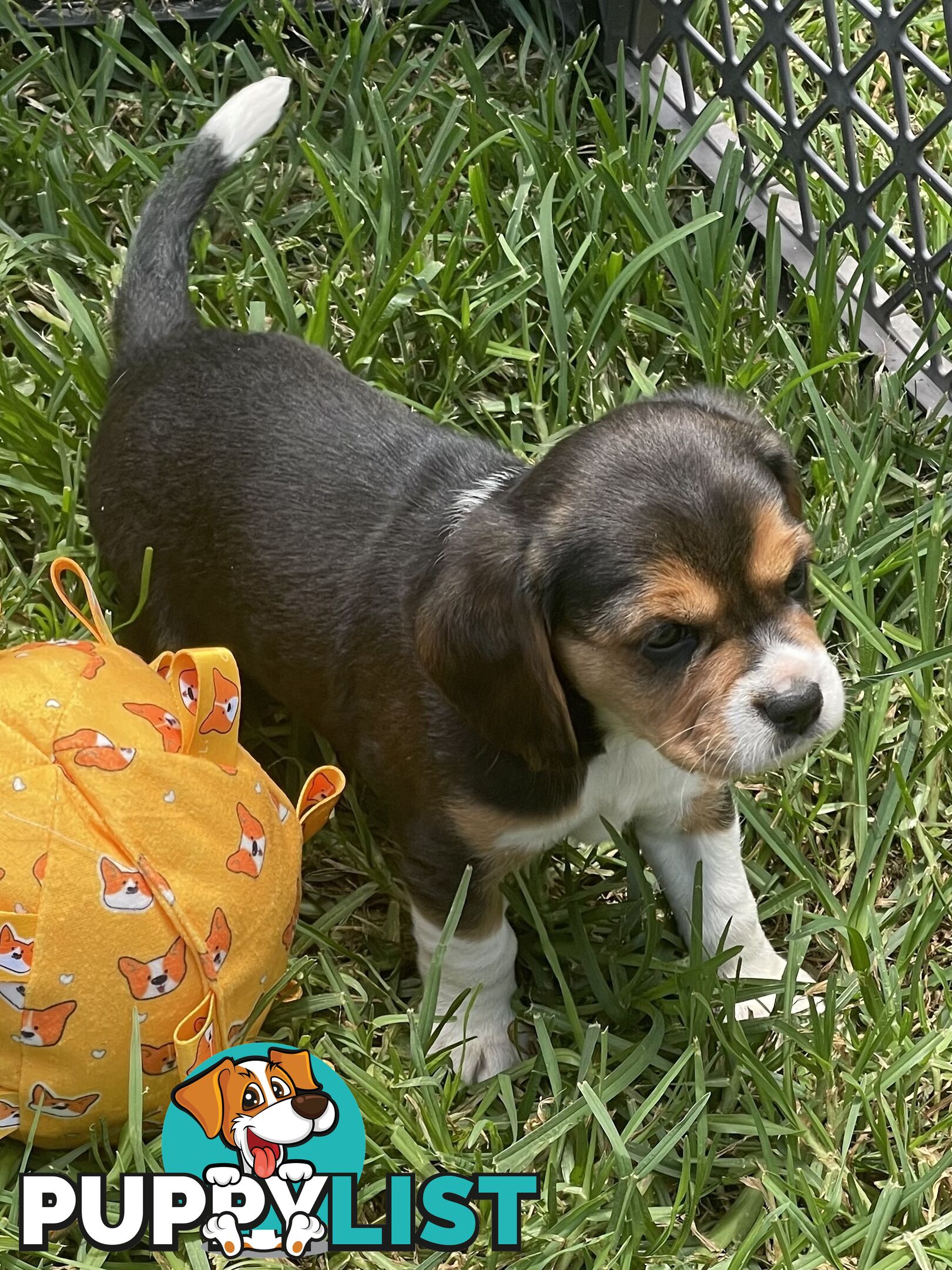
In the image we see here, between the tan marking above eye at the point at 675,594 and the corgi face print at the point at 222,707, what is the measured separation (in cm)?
90

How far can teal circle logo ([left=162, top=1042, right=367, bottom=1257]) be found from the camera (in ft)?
10.2

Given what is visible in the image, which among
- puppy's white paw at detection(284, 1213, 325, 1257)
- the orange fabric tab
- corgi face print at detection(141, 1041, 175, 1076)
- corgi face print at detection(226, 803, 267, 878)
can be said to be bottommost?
puppy's white paw at detection(284, 1213, 325, 1257)

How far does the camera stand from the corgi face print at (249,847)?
3.19 m

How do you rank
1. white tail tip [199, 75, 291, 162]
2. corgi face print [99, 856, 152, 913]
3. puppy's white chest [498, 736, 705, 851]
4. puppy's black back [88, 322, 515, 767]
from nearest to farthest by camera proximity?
corgi face print [99, 856, 152, 913] → puppy's white chest [498, 736, 705, 851] → puppy's black back [88, 322, 515, 767] → white tail tip [199, 75, 291, 162]

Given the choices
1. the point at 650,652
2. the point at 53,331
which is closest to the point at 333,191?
the point at 53,331

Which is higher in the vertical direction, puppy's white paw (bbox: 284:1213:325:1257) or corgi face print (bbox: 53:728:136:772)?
corgi face print (bbox: 53:728:136:772)

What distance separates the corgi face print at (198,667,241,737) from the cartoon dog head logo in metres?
0.68

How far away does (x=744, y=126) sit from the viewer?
5.19 metres

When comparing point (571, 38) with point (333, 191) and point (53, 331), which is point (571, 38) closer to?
point (333, 191)

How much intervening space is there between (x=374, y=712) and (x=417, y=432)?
73cm

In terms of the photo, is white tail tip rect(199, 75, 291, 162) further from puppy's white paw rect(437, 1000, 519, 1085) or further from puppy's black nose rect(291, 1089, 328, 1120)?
puppy's black nose rect(291, 1089, 328, 1120)

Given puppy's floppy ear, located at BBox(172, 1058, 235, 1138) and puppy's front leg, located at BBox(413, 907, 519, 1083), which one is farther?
puppy's front leg, located at BBox(413, 907, 519, 1083)

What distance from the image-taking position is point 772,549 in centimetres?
291

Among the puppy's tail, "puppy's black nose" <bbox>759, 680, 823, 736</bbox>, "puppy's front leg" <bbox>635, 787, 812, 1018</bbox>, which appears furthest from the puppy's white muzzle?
the puppy's tail
